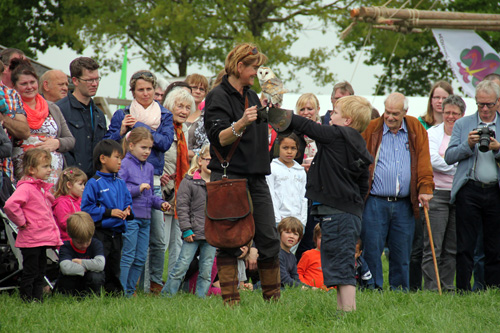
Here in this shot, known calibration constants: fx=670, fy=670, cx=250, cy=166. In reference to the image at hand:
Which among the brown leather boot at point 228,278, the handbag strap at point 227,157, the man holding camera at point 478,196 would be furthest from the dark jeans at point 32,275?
the man holding camera at point 478,196

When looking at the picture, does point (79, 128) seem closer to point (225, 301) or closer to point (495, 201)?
point (225, 301)

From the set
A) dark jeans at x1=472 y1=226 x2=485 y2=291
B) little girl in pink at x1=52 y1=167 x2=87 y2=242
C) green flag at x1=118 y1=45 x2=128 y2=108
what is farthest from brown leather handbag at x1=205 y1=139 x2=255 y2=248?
green flag at x1=118 y1=45 x2=128 y2=108

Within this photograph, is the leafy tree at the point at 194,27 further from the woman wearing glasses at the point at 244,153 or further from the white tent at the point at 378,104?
the woman wearing glasses at the point at 244,153

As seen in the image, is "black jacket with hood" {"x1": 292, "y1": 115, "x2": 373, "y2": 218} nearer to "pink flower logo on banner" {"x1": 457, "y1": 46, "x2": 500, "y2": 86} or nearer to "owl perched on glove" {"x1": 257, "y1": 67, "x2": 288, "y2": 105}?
"owl perched on glove" {"x1": 257, "y1": 67, "x2": 288, "y2": 105}

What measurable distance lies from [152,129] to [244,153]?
257cm

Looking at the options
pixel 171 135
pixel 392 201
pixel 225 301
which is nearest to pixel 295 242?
pixel 392 201

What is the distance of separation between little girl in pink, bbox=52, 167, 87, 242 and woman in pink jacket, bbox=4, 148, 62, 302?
45 centimetres

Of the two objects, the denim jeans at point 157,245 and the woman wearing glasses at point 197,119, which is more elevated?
the woman wearing glasses at point 197,119

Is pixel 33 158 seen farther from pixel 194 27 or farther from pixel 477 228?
pixel 194 27

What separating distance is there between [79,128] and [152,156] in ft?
2.88

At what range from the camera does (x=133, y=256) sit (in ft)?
23.5

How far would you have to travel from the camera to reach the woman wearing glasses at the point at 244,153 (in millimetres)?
5379

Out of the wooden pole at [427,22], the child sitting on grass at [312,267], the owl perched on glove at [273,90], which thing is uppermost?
the wooden pole at [427,22]

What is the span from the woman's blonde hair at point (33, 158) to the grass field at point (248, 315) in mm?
1231
